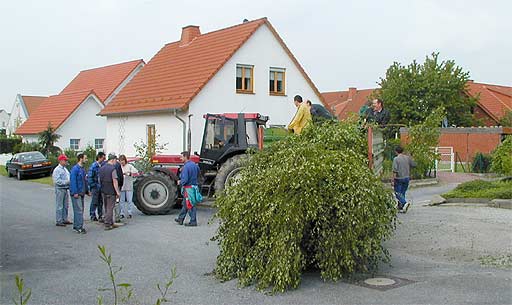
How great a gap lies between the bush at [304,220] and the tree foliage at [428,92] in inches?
1911

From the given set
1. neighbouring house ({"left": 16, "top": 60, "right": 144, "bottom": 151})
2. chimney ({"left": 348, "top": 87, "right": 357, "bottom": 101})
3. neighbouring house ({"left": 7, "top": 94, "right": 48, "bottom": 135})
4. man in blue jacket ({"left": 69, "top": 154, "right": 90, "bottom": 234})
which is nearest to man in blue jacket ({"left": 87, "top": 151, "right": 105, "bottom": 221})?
man in blue jacket ({"left": 69, "top": 154, "right": 90, "bottom": 234})

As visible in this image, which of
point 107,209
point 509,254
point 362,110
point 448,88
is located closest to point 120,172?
point 107,209

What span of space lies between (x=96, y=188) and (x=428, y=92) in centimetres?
4585

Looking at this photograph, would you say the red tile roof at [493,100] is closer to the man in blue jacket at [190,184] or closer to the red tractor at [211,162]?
the red tractor at [211,162]

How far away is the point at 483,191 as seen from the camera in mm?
18656

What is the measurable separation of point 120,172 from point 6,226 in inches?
125

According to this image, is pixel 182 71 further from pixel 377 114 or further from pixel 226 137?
pixel 377 114

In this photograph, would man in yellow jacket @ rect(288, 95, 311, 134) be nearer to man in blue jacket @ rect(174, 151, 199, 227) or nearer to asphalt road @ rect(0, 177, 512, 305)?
asphalt road @ rect(0, 177, 512, 305)

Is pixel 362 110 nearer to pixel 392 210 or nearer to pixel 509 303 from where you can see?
pixel 392 210

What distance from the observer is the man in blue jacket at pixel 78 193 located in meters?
14.5

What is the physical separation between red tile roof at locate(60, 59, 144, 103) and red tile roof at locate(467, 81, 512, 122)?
30972mm

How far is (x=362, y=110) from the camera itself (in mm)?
12891

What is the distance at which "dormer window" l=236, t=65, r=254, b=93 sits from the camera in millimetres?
29938

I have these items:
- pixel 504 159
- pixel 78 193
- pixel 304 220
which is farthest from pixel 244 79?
pixel 304 220
